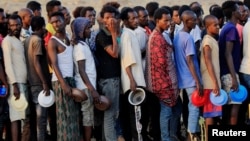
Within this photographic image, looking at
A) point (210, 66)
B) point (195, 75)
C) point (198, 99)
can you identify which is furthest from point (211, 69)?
point (198, 99)

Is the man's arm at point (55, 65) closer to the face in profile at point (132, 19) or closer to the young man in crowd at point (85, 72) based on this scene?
the young man in crowd at point (85, 72)

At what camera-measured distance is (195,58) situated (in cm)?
763

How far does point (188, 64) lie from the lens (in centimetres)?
757

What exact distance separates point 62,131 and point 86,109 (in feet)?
1.20

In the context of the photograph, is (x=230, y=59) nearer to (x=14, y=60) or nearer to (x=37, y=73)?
(x=37, y=73)

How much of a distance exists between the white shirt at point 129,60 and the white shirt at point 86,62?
0.37 m

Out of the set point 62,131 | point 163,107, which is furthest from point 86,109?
point 163,107

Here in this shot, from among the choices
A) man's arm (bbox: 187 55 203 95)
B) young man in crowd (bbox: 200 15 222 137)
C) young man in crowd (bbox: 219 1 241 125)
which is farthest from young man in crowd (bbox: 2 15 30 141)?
young man in crowd (bbox: 219 1 241 125)

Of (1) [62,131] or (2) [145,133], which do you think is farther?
(2) [145,133]

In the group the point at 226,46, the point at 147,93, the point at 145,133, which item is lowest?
the point at 145,133

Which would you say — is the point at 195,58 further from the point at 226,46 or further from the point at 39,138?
the point at 39,138

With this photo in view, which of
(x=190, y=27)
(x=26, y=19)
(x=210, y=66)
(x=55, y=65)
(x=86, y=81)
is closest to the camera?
(x=55, y=65)

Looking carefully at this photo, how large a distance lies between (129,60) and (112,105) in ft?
1.82

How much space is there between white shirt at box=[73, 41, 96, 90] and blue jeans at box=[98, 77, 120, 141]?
0.62ft
